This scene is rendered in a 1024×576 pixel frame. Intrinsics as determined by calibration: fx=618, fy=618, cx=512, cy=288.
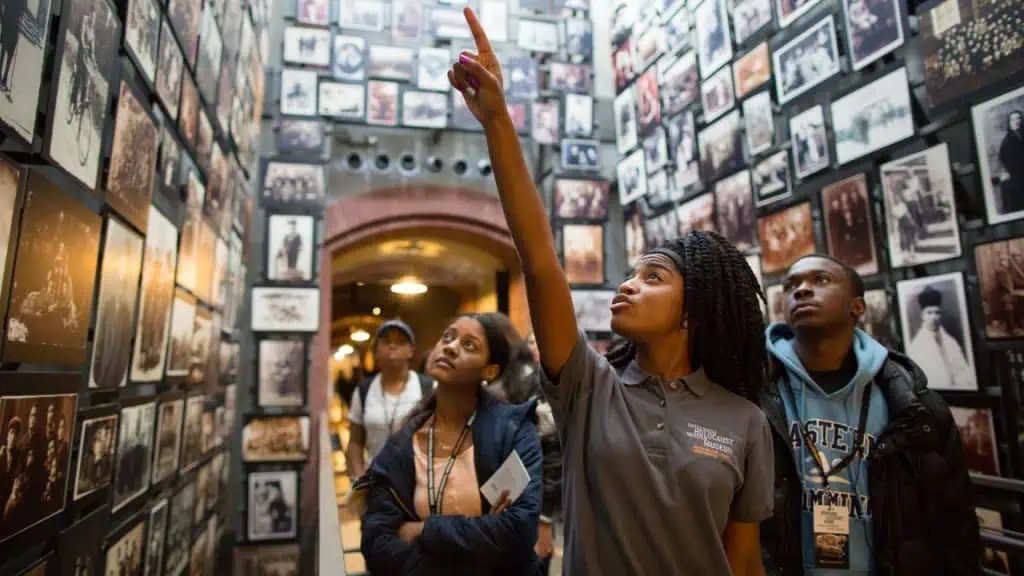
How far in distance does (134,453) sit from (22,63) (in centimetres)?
Result: 179

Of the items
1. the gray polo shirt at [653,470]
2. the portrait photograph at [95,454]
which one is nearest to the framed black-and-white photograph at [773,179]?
the gray polo shirt at [653,470]

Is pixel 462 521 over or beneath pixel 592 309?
beneath

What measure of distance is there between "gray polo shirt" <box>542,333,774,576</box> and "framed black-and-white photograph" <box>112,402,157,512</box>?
6.89 feet

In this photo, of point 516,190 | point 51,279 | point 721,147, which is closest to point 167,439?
point 51,279

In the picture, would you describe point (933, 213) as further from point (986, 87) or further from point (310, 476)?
point (310, 476)

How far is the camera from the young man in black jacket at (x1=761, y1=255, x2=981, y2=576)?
6.92 feet

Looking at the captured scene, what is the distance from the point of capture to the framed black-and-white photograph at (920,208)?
136 inches

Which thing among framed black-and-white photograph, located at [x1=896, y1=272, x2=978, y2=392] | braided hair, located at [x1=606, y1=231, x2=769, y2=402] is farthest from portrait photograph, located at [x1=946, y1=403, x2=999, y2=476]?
braided hair, located at [x1=606, y1=231, x2=769, y2=402]

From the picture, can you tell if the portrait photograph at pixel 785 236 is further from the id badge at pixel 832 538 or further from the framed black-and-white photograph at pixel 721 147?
A: the id badge at pixel 832 538

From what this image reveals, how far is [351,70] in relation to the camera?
7.46 metres

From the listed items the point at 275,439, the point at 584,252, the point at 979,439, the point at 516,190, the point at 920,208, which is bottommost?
the point at 275,439

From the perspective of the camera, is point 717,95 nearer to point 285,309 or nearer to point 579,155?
point 579,155

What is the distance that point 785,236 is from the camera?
474cm

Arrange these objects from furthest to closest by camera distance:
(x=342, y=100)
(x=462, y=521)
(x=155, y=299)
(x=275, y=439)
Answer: (x=342, y=100)
(x=275, y=439)
(x=155, y=299)
(x=462, y=521)
